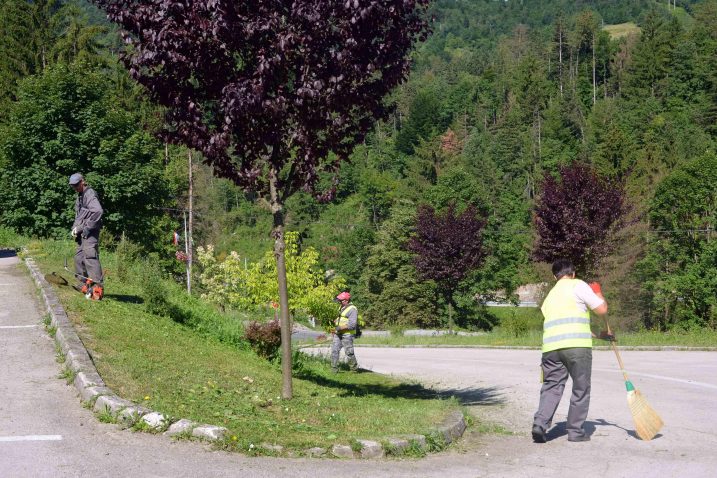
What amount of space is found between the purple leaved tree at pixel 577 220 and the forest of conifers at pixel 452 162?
49.4 inches

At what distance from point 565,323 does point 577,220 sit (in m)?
30.4

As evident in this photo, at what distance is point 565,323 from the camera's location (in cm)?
863

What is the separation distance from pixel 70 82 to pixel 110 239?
9.39m

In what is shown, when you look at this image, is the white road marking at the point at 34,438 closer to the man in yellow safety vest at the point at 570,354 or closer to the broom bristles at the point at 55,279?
the man in yellow safety vest at the point at 570,354

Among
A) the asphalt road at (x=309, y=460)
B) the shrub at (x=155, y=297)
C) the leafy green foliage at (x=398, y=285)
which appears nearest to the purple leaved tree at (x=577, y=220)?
the asphalt road at (x=309, y=460)

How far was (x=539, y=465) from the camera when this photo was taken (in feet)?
24.6

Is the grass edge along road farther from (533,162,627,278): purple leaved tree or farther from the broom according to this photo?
(533,162,627,278): purple leaved tree

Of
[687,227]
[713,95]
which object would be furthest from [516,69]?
[687,227]

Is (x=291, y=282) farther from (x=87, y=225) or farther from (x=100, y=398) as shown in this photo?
(x=100, y=398)

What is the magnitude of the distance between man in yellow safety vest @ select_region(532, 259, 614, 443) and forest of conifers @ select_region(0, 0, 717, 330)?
3.53 m

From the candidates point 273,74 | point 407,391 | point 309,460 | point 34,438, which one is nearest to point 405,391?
point 407,391

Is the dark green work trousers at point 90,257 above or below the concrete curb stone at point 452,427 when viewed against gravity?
above

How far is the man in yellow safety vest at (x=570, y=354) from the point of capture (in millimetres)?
8531

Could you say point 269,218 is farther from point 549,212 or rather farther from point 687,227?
point 549,212
